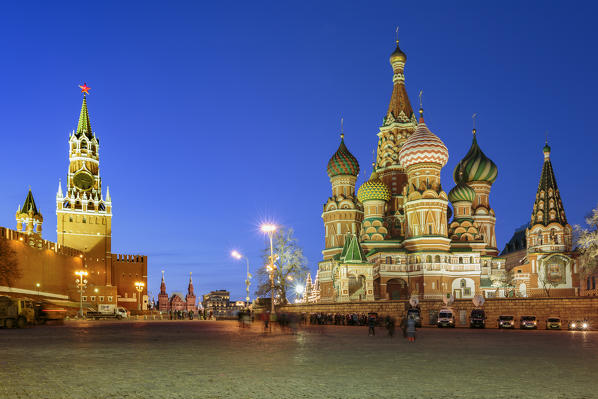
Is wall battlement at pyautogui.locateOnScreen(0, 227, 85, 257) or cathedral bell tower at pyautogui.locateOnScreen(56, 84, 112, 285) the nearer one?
wall battlement at pyautogui.locateOnScreen(0, 227, 85, 257)

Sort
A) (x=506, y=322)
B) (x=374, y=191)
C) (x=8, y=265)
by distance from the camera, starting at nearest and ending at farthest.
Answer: (x=506, y=322) → (x=8, y=265) → (x=374, y=191)

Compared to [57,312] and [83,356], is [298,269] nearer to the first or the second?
[57,312]

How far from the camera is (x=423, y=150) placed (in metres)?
60.3

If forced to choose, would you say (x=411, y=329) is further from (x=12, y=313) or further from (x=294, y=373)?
(x=12, y=313)

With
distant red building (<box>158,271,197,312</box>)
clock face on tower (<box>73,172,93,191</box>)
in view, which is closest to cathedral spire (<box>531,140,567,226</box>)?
clock face on tower (<box>73,172,93,191</box>)

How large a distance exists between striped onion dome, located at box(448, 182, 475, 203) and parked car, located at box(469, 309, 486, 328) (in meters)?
33.1

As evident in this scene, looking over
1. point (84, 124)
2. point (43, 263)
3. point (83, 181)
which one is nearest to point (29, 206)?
point (83, 181)

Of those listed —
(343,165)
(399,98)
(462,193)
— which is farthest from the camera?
(399,98)

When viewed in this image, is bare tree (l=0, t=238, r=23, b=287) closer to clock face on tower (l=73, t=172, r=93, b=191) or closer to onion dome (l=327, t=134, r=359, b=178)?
onion dome (l=327, t=134, r=359, b=178)

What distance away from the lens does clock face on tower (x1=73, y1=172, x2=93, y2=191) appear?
10662 centimetres

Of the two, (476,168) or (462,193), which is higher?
(476,168)

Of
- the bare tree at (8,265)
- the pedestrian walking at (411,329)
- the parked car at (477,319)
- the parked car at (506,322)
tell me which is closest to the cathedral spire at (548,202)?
the parked car at (477,319)

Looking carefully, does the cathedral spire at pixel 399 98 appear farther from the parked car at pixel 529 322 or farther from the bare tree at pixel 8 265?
the bare tree at pixel 8 265

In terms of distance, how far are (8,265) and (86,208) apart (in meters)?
52.2
